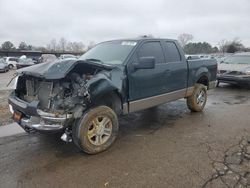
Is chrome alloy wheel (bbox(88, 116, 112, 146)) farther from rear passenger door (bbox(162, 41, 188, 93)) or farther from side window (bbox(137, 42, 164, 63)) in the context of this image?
rear passenger door (bbox(162, 41, 188, 93))

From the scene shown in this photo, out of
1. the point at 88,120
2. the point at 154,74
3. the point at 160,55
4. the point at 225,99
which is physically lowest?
the point at 225,99

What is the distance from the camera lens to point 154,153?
14.4 ft

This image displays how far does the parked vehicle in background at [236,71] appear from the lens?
37.7 ft

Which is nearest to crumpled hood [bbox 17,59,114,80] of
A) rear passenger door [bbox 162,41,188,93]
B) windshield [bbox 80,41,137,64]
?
windshield [bbox 80,41,137,64]

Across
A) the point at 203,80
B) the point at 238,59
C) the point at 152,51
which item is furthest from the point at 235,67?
the point at 152,51

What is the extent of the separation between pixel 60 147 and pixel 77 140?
73 centimetres

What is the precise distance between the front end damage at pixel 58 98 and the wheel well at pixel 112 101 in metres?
0.29

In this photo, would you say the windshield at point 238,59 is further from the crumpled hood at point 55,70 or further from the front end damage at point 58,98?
the crumpled hood at point 55,70

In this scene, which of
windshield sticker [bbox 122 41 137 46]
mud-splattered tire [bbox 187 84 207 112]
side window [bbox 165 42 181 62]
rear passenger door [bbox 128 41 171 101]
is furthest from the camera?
mud-splattered tire [bbox 187 84 207 112]

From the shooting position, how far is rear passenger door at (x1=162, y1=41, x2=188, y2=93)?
19.3ft

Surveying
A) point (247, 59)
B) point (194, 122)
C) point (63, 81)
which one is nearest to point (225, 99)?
point (194, 122)

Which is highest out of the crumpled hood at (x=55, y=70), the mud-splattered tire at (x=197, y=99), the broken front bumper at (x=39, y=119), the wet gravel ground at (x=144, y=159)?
the crumpled hood at (x=55, y=70)

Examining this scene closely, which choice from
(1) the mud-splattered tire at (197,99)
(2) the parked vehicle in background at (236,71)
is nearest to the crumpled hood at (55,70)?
(1) the mud-splattered tire at (197,99)

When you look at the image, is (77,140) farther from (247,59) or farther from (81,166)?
(247,59)
